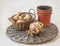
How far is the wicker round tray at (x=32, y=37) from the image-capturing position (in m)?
0.92

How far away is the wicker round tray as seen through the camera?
0.92 meters

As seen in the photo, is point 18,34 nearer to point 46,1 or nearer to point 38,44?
point 38,44

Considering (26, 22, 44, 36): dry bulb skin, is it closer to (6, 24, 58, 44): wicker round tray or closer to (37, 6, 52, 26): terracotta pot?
(6, 24, 58, 44): wicker round tray

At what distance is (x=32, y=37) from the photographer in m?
0.96

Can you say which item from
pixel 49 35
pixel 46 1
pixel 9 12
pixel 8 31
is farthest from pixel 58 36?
pixel 46 1

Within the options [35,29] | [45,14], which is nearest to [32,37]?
[35,29]

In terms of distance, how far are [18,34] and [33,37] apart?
4.2 inches

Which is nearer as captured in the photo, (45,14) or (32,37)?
(32,37)

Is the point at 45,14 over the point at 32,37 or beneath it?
over

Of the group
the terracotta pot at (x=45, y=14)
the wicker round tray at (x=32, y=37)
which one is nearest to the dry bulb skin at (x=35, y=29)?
the wicker round tray at (x=32, y=37)

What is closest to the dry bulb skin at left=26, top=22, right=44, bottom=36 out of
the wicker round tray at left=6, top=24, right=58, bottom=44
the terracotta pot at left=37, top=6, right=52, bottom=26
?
the wicker round tray at left=6, top=24, right=58, bottom=44

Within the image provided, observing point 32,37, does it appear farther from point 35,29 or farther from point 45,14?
point 45,14

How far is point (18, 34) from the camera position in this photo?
3.26 feet

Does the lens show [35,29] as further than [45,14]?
No
